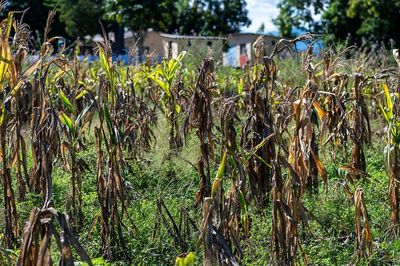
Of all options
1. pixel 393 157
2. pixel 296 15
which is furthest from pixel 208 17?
pixel 393 157

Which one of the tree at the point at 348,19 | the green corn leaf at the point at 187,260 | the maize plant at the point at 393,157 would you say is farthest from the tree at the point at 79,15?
the green corn leaf at the point at 187,260

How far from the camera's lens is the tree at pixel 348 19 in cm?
2938

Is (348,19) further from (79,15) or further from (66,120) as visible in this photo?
(66,120)


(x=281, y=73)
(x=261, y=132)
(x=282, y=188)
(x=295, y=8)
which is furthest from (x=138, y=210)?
(x=295, y=8)

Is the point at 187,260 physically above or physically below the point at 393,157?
below

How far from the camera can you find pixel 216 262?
2809 mm

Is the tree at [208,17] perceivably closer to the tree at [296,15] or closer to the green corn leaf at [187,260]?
the tree at [296,15]

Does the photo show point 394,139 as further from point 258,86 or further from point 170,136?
point 170,136

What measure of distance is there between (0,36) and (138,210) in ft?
5.38

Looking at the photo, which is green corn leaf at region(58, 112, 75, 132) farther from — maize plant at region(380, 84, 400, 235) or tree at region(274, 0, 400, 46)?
tree at region(274, 0, 400, 46)

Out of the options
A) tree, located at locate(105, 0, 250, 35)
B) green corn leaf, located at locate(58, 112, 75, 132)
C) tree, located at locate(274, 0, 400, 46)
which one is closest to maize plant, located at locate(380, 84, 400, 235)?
green corn leaf, located at locate(58, 112, 75, 132)

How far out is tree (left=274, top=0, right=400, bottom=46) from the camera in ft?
96.4

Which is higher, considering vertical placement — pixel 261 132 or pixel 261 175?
pixel 261 132

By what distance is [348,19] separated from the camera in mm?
32031
